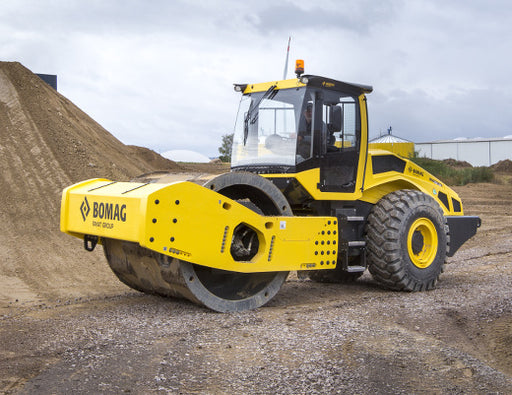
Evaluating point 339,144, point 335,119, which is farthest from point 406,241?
point 335,119

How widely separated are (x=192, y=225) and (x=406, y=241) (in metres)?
3.13

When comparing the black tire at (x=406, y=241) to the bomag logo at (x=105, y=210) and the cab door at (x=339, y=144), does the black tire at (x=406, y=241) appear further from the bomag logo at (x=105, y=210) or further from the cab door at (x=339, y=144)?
the bomag logo at (x=105, y=210)

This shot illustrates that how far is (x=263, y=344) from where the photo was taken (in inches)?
213

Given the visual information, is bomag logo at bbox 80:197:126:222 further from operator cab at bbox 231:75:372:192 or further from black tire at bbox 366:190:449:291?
black tire at bbox 366:190:449:291

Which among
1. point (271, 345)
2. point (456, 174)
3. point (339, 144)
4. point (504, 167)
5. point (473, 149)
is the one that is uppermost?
point (473, 149)

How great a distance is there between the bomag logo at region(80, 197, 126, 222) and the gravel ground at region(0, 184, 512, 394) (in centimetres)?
101

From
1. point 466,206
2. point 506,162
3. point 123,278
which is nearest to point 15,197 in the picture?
point 123,278

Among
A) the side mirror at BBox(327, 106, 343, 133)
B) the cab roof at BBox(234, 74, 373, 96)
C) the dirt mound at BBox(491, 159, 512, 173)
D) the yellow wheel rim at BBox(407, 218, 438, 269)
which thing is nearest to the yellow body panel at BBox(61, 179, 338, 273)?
the side mirror at BBox(327, 106, 343, 133)

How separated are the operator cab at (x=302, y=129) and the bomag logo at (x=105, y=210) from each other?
2.02m

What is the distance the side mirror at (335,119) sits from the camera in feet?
24.6

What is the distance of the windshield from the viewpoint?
24.3 ft

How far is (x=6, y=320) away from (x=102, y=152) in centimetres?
1500

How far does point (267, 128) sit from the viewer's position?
7617mm

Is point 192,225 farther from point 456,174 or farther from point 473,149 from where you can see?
point 473,149
